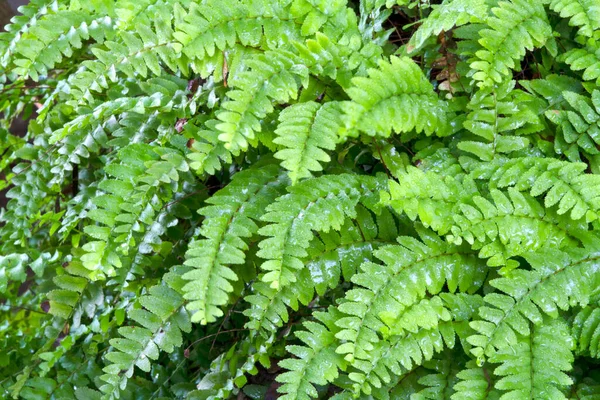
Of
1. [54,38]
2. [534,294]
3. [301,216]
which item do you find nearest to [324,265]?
[301,216]

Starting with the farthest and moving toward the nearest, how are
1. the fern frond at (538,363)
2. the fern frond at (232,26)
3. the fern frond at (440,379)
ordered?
the fern frond at (232,26) < the fern frond at (440,379) < the fern frond at (538,363)

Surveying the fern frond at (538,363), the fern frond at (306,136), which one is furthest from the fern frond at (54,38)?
the fern frond at (538,363)

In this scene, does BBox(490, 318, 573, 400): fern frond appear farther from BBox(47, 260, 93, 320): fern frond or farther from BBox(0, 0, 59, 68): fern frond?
BBox(0, 0, 59, 68): fern frond

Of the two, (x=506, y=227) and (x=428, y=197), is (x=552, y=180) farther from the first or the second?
(x=428, y=197)

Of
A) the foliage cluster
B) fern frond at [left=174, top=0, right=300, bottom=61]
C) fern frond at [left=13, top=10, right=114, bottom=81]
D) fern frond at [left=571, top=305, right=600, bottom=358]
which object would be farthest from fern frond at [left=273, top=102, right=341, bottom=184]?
fern frond at [left=13, top=10, right=114, bottom=81]

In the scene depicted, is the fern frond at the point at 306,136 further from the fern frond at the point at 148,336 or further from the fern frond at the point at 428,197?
the fern frond at the point at 148,336

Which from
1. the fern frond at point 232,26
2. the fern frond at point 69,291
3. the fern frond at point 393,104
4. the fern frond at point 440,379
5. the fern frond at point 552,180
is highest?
the fern frond at point 232,26

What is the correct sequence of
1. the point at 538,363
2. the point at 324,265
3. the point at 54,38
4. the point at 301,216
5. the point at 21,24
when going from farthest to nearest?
the point at 21,24
the point at 54,38
the point at 324,265
the point at 301,216
the point at 538,363
